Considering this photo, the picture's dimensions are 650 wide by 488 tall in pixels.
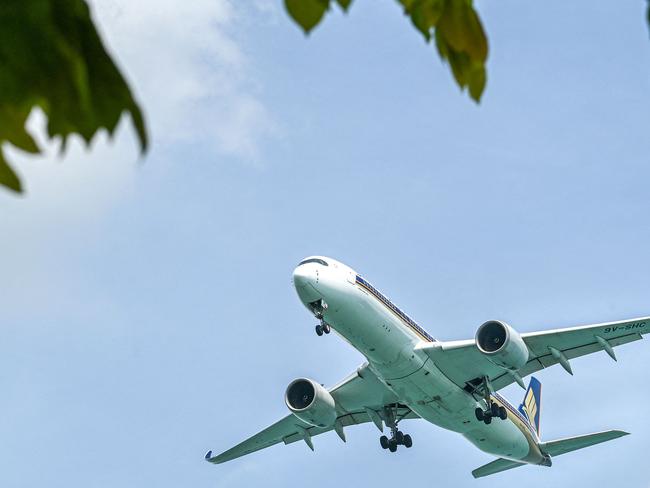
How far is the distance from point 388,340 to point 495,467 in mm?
16177

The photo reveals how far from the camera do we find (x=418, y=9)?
2664 millimetres

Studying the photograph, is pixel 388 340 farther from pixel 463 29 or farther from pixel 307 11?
pixel 307 11

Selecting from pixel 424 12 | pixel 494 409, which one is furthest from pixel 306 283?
pixel 424 12

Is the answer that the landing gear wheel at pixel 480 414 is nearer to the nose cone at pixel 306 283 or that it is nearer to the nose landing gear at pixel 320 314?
the nose landing gear at pixel 320 314

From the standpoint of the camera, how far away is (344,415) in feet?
156

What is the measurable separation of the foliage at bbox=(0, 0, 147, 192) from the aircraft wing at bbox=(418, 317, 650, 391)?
1421 inches

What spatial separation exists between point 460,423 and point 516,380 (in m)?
3.02

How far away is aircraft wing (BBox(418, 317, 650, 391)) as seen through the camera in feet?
127

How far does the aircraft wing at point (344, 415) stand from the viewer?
4375 centimetres

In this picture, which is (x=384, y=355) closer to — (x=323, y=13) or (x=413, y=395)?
(x=413, y=395)

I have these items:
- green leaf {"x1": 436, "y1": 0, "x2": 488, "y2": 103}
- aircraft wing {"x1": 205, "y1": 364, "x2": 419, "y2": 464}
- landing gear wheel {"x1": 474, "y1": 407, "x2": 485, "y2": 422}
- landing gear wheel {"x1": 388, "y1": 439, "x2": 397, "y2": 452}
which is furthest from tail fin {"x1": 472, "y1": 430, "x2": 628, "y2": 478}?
green leaf {"x1": 436, "y1": 0, "x2": 488, "y2": 103}

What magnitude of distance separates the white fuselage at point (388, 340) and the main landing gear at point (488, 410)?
310 mm

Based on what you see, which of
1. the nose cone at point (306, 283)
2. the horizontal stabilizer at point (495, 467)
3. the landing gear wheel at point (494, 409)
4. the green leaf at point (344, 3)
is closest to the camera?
the green leaf at point (344, 3)

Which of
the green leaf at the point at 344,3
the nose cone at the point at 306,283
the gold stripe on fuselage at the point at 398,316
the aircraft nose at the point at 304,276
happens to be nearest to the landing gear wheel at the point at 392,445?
the gold stripe on fuselage at the point at 398,316
